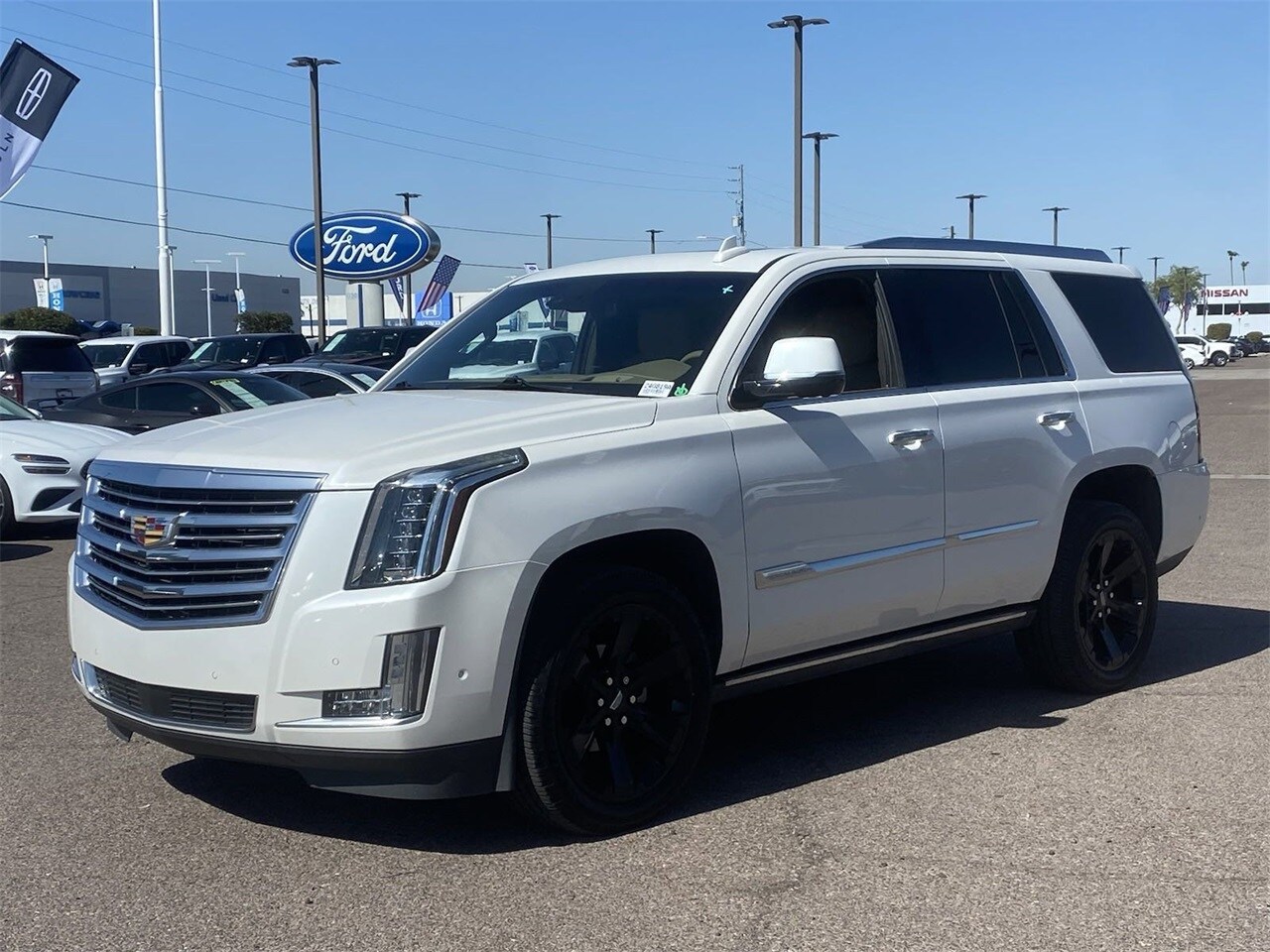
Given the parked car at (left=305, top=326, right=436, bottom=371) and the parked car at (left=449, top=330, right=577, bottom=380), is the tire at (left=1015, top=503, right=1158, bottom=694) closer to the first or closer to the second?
the parked car at (left=449, top=330, right=577, bottom=380)

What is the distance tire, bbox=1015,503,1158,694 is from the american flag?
43.0 m

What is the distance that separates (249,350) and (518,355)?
996 inches

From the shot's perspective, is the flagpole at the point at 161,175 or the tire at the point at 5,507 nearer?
the tire at the point at 5,507

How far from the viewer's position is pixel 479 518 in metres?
4.34

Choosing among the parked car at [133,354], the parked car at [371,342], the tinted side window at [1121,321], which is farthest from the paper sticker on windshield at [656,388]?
the parked car at [133,354]

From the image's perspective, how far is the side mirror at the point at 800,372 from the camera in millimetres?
5156

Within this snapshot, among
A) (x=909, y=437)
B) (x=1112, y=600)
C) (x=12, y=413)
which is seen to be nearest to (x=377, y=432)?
(x=909, y=437)

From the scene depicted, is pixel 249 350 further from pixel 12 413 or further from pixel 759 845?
pixel 759 845

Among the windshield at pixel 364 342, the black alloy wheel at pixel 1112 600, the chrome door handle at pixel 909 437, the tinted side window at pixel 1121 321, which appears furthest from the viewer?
the windshield at pixel 364 342

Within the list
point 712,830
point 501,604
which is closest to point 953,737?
point 712,830

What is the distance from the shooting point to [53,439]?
12.4m

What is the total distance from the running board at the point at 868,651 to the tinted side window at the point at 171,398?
1005 cm

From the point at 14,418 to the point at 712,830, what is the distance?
10344 mm

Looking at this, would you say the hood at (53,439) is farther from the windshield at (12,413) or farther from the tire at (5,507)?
the windshield at (12,413)
